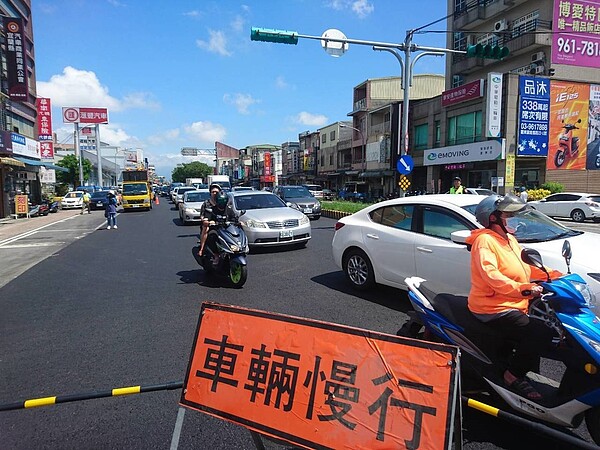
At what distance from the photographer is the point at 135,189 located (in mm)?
29172

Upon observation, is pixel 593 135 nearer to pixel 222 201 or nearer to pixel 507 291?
pixel 222 201

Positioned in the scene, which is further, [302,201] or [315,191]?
[315,191]

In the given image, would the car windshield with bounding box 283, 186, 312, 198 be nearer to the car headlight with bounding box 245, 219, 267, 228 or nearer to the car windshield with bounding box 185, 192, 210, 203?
the car windshield with bounding box 185, 192, 210, 203

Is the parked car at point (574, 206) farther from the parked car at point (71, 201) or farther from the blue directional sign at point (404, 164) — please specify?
the parked car at point (71, 201)

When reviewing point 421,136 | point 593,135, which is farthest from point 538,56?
point 421,136

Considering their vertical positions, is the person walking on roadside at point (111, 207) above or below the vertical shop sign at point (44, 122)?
below

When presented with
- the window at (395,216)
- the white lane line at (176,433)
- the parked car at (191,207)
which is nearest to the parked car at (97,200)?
the parked car at (191,207)

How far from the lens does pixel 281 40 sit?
11.4m

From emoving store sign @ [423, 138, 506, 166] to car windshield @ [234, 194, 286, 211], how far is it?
1927 cm

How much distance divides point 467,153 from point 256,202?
21274 millimetres

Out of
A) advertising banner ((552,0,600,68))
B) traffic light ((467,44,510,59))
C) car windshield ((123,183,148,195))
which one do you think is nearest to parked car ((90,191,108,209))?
car windshield ((123,183,148,195))

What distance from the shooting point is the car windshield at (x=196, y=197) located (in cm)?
1917

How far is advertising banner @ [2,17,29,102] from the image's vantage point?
26.0 meters

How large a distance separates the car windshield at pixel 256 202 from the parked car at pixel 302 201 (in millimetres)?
5722
